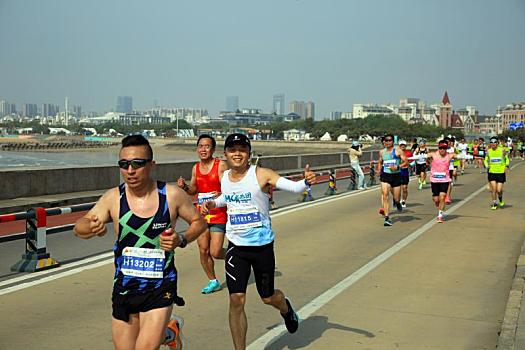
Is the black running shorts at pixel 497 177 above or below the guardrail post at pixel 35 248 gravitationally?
above

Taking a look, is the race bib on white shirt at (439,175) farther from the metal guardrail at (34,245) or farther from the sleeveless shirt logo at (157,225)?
the sleeveless shirt logo at (157,225)

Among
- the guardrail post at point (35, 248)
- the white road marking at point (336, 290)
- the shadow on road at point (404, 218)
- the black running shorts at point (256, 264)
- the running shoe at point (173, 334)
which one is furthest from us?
the shadow on road at point (404, 218)

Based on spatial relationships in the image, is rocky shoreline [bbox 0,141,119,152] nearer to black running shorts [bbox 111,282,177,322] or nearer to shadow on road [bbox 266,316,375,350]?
shadow on road [bbox 266,316,375,350]

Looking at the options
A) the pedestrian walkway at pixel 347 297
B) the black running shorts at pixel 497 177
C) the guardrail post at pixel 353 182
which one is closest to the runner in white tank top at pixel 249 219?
the pedestrian walkway at pixel 347 297

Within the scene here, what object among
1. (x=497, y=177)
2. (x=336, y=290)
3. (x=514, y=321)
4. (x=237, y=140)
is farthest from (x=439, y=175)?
(x=237, y=140)

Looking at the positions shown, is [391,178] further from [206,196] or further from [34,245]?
[34,245]

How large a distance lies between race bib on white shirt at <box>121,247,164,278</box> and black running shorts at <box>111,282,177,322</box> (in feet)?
0.38

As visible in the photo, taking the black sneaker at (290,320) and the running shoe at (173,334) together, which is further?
the black sneaker at (290,320)

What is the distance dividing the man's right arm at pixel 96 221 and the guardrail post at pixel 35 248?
568 centimetres

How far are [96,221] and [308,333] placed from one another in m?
3.05

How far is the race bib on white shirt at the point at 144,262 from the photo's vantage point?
173 inches

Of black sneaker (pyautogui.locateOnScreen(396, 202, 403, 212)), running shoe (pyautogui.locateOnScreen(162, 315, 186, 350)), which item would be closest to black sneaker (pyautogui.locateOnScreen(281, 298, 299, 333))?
running shoe (pyautogui.locateOnScreen(162, 315, 186, 350))

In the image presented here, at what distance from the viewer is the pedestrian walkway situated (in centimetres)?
660

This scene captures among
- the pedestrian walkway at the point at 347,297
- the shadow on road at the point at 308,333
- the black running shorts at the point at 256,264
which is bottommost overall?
the pedestrian walkway at the point at 347,297
